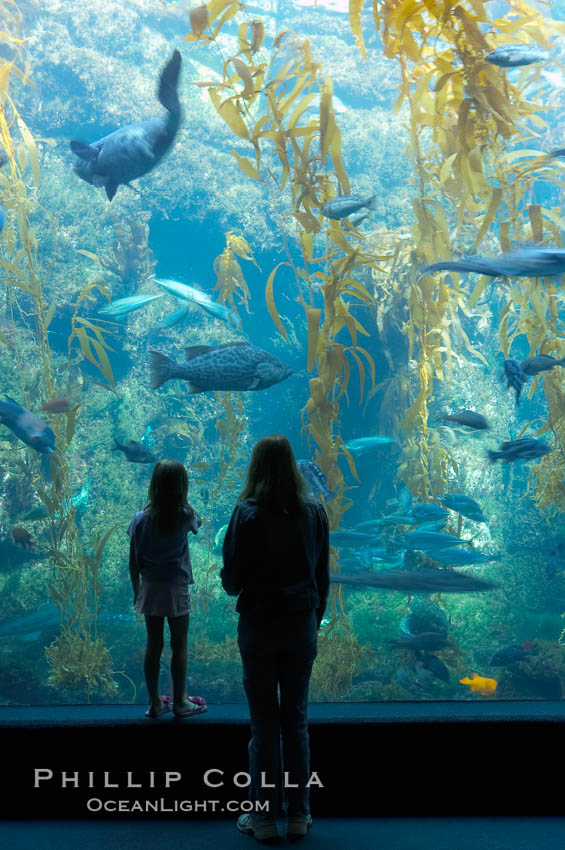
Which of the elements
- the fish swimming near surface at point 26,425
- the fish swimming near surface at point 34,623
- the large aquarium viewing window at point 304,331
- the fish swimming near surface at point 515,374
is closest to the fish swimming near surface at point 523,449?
the large aquarium viewing window at point 304,331

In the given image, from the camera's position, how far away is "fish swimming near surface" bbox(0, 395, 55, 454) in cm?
399

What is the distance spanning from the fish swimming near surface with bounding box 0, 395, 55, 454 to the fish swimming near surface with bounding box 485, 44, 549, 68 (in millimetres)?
3732

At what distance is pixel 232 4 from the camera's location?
3.70 m

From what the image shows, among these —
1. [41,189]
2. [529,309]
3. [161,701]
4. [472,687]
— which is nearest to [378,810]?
[161,701]

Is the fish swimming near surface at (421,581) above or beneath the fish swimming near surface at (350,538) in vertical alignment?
beneath

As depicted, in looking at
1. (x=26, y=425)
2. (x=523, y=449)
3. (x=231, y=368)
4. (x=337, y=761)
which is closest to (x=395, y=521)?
(x=523, y=449)

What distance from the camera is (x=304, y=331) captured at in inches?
384

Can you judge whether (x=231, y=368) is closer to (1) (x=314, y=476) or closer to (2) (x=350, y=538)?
(1) (x=314, y=476)

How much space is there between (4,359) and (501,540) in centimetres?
767

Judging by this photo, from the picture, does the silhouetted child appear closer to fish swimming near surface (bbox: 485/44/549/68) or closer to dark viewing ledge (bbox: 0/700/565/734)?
dark viewing ledge (bbox: 0/700/565/734)

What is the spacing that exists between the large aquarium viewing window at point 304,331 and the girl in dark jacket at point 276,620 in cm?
158

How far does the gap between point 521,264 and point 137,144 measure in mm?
2240

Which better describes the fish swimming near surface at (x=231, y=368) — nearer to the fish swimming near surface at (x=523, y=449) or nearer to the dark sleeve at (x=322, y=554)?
the dark sleeve at (x=322, y=554)

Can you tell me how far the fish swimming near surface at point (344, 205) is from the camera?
3426 mm
